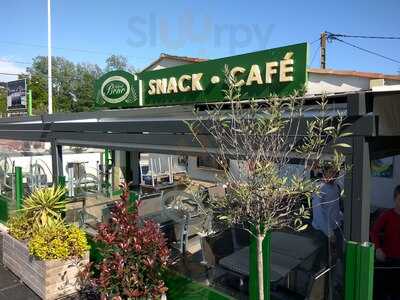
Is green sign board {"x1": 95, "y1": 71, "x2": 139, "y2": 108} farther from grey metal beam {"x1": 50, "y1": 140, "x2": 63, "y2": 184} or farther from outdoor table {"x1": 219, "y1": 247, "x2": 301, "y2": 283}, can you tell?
outdoor table {"x1": 219, "y1": 247, "x2": 301, "y2": 283}

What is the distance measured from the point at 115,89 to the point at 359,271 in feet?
20.5

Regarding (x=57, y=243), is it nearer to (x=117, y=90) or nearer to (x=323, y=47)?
(x=117, y=90)

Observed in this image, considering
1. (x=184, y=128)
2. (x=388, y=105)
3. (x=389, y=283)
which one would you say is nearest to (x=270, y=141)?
(x=388, y=105)

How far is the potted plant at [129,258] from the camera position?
4.40m

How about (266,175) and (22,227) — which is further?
(22,227)

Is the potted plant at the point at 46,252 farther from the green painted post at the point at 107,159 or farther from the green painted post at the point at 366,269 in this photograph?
the green painted post at the point at 107,159

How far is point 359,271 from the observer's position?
3.25 metres

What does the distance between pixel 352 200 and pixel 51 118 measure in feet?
21.3

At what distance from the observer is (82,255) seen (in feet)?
19.7

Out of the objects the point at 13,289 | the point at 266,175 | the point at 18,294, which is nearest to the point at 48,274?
the point at 18,294

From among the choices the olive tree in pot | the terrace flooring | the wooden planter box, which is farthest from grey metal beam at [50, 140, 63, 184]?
the olive tree in pot

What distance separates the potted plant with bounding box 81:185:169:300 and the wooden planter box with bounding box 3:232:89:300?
155 cm

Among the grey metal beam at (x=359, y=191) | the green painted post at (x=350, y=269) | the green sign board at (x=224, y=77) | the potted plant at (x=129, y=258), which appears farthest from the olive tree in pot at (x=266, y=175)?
the potted plant at (x=129, y=258)

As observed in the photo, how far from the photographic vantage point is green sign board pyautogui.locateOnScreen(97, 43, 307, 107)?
4.89m
